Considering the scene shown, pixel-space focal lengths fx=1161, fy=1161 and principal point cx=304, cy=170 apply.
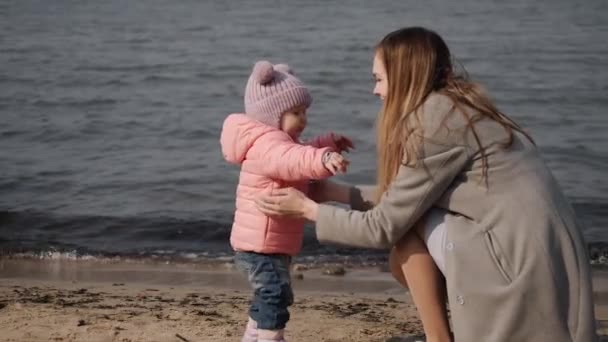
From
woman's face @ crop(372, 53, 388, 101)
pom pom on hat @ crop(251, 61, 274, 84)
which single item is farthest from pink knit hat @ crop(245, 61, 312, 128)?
woman's face @ crop(372, 53, 388, 101)

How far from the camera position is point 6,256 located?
27.6ft

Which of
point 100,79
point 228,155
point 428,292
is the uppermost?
point 228,155

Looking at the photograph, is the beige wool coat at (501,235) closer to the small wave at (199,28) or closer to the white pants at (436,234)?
the white pants at (436,234)

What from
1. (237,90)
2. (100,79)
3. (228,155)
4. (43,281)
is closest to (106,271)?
(43,281)

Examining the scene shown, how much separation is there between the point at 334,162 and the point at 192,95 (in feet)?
34.5

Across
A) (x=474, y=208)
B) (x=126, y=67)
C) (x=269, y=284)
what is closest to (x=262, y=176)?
(x=269, y=284)

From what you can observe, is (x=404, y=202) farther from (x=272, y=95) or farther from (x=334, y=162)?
(x=272, y=95)

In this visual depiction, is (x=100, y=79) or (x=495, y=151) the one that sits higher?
(x=495, y=151)

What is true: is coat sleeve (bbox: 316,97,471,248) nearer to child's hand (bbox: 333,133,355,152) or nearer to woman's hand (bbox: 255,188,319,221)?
woman's hand (bbox: 255,188,319,221)

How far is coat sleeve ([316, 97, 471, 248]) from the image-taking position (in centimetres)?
385

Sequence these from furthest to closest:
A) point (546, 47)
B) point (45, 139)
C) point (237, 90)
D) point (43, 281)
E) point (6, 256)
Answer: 1. point (546, 47)
2. point (237, 90)
3. point (45, 139)
4. point (6, 256)
5. point (43, 281)

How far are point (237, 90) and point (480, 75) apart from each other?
330 centimetres

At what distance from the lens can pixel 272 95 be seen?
4.46m

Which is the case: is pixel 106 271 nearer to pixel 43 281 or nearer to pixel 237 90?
pixel 43 281
